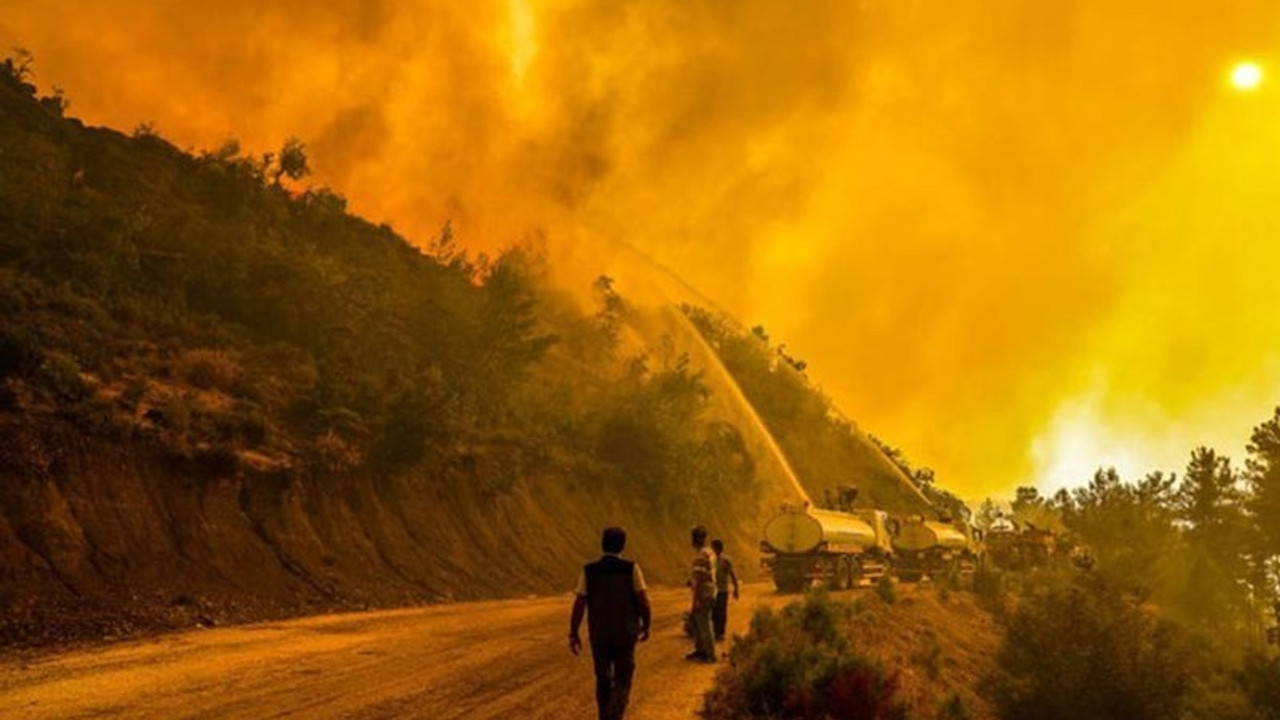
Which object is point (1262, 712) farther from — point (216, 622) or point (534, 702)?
point (216, 622)

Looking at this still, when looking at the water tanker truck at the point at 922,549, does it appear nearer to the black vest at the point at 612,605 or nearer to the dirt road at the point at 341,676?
the dirt road at the point at 341,676

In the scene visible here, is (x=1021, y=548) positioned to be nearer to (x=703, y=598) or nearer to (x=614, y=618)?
(x=703, y=598)

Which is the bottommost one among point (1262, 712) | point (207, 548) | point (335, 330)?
point (1262, 712)

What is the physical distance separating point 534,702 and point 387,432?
21.6 metres

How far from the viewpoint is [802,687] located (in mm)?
12328

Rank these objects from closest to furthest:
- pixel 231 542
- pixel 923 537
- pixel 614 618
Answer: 1. pixel 614 618
2. pixel 231 542
3. pixel 923 537

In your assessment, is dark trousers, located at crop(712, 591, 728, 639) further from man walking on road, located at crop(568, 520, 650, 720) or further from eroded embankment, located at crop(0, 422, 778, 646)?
eroded embankment, located at crop(0, 422, 778, 646)

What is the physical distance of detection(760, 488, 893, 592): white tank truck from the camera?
115ft

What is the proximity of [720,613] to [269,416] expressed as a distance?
59.5 ft

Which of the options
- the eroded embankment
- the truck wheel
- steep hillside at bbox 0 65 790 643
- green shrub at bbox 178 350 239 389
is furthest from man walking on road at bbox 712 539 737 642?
green shrub at bbox 178 350 239 389

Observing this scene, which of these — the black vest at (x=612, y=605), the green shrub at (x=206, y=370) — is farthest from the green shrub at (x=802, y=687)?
the green shrub at (x=206, y=370)

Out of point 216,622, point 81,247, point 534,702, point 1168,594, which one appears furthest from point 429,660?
point 1168,594

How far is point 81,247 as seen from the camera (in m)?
33.4

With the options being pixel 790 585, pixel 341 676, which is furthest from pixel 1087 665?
pixel 341 676
